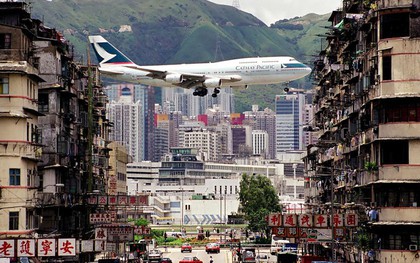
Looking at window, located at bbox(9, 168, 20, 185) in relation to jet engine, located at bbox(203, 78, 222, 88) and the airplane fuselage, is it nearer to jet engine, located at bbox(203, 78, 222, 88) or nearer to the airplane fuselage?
jet engine, located at bbox(203, 78, 222, 88)

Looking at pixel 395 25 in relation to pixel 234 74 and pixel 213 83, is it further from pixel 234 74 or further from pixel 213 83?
pixel 234 74

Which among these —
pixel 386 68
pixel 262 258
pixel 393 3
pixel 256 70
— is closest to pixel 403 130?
pixel 386 68

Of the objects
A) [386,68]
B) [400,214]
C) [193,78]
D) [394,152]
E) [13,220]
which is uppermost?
[193,78]

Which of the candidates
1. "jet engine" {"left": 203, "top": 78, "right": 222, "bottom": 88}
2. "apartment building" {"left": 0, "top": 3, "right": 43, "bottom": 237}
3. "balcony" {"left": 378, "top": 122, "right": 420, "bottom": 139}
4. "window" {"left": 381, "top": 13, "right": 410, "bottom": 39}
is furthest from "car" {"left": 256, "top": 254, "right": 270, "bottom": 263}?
"window" {"left": 381, "top": 13, "right": 410, "bottom": 39}

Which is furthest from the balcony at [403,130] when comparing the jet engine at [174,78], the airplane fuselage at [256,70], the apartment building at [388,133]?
the jet engine at [174,78]

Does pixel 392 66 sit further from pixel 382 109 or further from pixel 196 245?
pixel 196 245

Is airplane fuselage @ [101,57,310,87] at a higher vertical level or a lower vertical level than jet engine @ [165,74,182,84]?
higher
